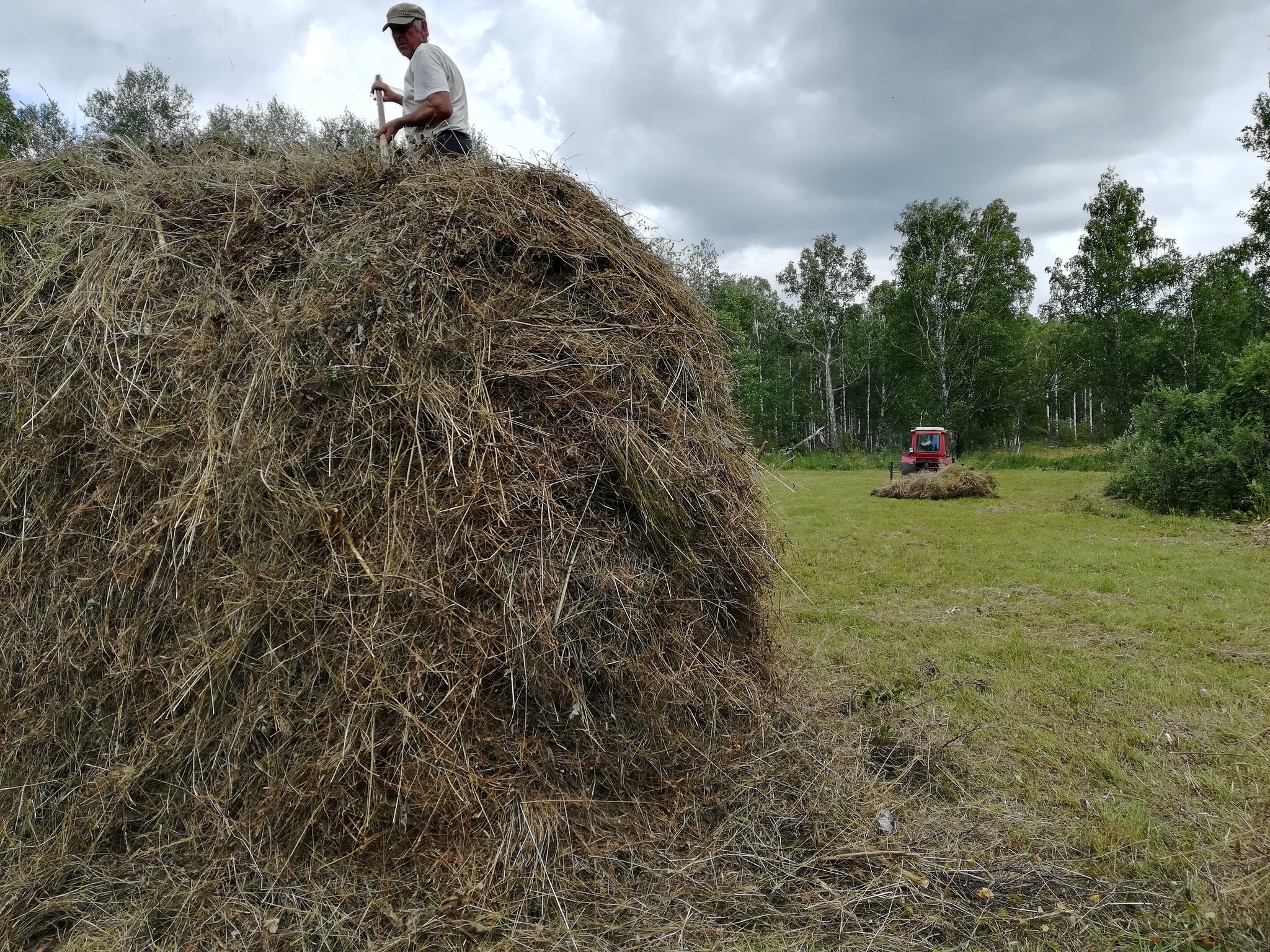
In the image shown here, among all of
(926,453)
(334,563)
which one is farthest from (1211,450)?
(334,563)

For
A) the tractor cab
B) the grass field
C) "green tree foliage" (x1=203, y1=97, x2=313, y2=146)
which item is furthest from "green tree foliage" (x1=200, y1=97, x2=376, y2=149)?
the tractor cab

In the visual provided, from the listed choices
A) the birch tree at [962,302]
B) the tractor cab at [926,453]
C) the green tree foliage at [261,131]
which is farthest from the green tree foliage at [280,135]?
the birch tree at [962,302]

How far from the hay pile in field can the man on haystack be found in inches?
613

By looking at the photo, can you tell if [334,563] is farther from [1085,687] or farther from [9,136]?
[9,136]

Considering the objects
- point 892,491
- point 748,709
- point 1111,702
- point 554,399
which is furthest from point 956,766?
point 892,491

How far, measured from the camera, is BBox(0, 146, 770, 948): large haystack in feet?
7.82

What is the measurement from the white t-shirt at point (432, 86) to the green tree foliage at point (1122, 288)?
33439 mm

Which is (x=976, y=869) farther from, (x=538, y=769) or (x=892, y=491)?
(x=892, y=491)

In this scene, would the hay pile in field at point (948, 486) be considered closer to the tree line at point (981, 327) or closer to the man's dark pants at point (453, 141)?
the tree line at point (981, 327)

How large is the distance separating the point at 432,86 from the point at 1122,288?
34095 mm

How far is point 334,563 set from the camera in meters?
2.41

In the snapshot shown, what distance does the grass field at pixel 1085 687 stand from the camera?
282 cm

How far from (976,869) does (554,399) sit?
2547 mm

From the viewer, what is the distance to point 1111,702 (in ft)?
14.1
